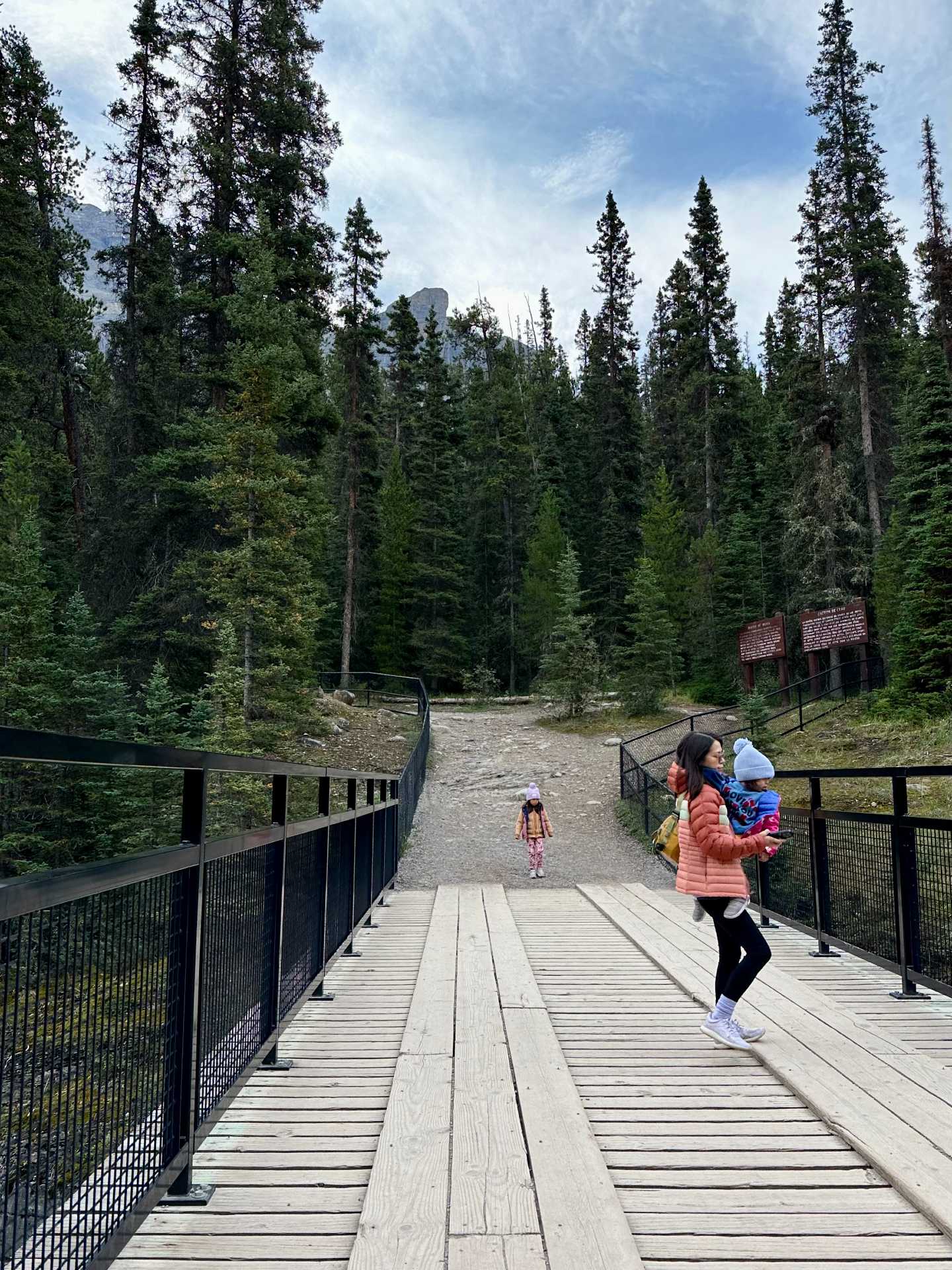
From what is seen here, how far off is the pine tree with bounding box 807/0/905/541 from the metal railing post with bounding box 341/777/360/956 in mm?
26645

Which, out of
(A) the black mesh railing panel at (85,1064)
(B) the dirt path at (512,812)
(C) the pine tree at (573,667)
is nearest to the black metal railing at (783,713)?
(B) the dirt path at (512,812)

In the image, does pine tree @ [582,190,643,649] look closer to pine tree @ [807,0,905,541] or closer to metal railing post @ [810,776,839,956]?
pine tree @ [807,0,905,541]

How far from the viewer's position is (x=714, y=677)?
116ft

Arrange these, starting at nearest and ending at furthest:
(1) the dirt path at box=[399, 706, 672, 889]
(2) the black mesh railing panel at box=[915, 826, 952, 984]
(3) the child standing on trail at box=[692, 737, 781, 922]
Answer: (3) the child standing on trail at box=[692, 737, 781, 922] → (2) the black mesh railing panel at box=[915, 826, 952, 984] → (1) the dirt path at box=[399, 706, 672, 889]

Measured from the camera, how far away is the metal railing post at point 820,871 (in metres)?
6.51

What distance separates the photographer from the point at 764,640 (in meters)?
26.8

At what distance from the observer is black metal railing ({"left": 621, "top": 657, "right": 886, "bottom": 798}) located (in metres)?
23.3

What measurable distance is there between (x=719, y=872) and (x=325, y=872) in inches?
93.3

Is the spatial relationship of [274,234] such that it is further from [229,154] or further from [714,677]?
[714,677]

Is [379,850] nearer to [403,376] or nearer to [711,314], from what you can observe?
[711,314]

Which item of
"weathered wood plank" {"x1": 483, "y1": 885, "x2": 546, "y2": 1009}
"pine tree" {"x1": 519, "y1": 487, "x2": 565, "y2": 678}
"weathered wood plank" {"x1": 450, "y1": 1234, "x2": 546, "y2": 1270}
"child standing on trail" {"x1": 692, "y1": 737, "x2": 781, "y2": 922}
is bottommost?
"weathered wood plank" {"x1": 483, "y1": 885, "x2": 546, "y2": 1009}

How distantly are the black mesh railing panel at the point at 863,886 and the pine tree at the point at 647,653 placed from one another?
74.6 ft

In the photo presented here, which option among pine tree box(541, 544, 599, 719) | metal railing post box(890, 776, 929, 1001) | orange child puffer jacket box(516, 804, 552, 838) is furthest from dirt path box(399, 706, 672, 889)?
metal railing post box(890, 776, 929, 1001)

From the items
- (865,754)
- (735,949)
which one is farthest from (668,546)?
(735,949)
